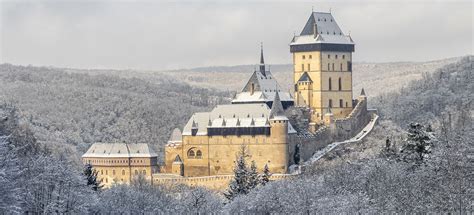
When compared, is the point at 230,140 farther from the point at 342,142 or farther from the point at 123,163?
the point at 123,163

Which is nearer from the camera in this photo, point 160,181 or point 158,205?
point 158,205

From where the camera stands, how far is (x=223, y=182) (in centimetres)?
12431

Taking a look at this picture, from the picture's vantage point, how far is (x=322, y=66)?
13575 cm

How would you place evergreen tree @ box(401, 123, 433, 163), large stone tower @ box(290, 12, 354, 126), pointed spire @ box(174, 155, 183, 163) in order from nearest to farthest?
evergreen tree @ box(401, 123, 433, 163) < pointed spire @ box(174, 155, 183, 163) < large stone tower @ box(290, 12, 354, 126)

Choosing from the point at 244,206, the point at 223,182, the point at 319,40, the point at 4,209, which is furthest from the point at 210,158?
the point at 4,209

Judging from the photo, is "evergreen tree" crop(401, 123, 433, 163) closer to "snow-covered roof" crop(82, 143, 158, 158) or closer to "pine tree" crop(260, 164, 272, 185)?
"pine tree" crop(260, 164, 272, 185)

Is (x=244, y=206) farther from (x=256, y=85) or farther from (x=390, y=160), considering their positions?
(x=256, y=85)

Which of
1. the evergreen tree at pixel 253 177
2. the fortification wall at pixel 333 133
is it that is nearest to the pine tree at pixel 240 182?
the evergreen tree at pixel 253 177

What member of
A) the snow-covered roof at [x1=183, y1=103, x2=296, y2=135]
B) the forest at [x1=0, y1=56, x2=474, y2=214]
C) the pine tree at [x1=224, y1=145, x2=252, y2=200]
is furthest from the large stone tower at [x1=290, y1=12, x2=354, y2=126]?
the pine tree at [x1=224, y1=145, x2=252, y2=200]

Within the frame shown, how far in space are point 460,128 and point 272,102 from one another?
3050 centimetres

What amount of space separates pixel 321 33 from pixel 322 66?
3206 mm

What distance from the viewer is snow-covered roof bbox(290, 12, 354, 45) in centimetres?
13562

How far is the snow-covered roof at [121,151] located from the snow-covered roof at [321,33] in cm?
1817

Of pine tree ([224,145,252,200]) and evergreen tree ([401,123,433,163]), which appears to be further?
pine tree ([224,145,252,200])
